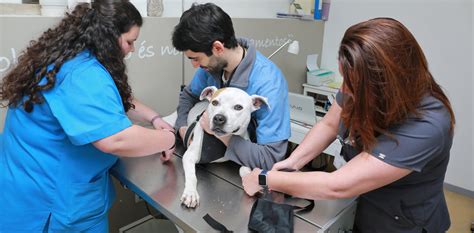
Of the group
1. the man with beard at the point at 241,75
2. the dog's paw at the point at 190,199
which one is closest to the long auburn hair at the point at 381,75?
the man with beard at the point at 241,75

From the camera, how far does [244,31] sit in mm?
2504

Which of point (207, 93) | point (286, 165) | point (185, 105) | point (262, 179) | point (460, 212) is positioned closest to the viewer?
point (262, 179)

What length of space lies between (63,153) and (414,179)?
3.49 feet

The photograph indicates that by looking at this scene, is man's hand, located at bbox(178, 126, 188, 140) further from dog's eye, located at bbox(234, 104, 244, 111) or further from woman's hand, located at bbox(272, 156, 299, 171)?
woman's hand, located at bbox(272, 156, 299, 171)

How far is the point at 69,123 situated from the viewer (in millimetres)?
947

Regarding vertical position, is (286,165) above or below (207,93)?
below

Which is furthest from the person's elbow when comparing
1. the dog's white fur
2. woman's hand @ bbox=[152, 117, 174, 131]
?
woman's hand @ bbox=[152, 117, 174, 131]

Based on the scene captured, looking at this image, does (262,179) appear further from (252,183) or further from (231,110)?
(231,110)

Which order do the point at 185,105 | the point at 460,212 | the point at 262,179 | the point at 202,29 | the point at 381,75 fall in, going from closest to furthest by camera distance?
the point at 381,75 < the point at 262,179 < the point at 202,29 < the point at 185,105 < the point at 460,212

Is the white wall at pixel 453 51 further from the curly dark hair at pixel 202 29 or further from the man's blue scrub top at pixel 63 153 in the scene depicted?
the man's blue scrub top at pixel 63 153

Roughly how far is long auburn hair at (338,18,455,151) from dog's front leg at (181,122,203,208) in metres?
0.56

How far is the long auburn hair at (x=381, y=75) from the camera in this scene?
86cm

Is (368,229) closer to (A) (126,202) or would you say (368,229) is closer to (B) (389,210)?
(B) (389,210)

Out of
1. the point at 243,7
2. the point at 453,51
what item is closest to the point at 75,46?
the point at 243,7
